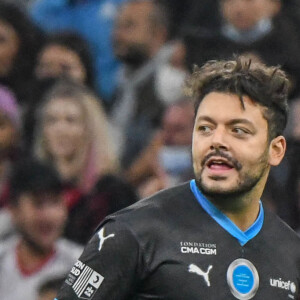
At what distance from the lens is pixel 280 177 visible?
617 cm

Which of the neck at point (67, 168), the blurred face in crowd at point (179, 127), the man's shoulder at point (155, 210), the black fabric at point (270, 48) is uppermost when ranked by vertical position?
the black fabric at point (270, 48)

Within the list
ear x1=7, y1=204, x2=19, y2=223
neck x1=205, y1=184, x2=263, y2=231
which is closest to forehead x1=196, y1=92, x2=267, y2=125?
neck x1=205, y1=184, x2=263, y2=231

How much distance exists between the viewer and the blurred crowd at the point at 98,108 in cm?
607

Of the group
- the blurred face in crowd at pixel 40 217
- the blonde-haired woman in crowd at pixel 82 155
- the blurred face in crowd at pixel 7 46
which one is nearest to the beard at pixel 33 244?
the blurred face in crowd at pixel 40 217

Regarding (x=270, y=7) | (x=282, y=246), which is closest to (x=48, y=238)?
(x=270, y=7)

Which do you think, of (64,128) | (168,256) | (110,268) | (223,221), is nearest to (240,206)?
(223,221)

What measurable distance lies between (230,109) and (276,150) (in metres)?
0.28

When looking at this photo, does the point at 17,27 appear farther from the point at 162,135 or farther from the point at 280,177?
the point at 280,177

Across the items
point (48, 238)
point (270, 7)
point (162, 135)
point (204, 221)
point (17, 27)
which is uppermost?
point (270, 7)

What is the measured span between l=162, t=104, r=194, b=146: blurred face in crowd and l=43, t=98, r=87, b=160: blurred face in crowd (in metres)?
0.54

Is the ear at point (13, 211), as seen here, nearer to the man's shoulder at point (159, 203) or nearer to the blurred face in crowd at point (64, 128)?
the blurred face in crowd at point (64, 128)

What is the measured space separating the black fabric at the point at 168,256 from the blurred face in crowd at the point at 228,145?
142 millimetres

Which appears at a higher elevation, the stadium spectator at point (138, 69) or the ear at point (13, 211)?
the stadium spectator at point (138, 69)

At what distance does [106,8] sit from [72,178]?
47.3 inches
